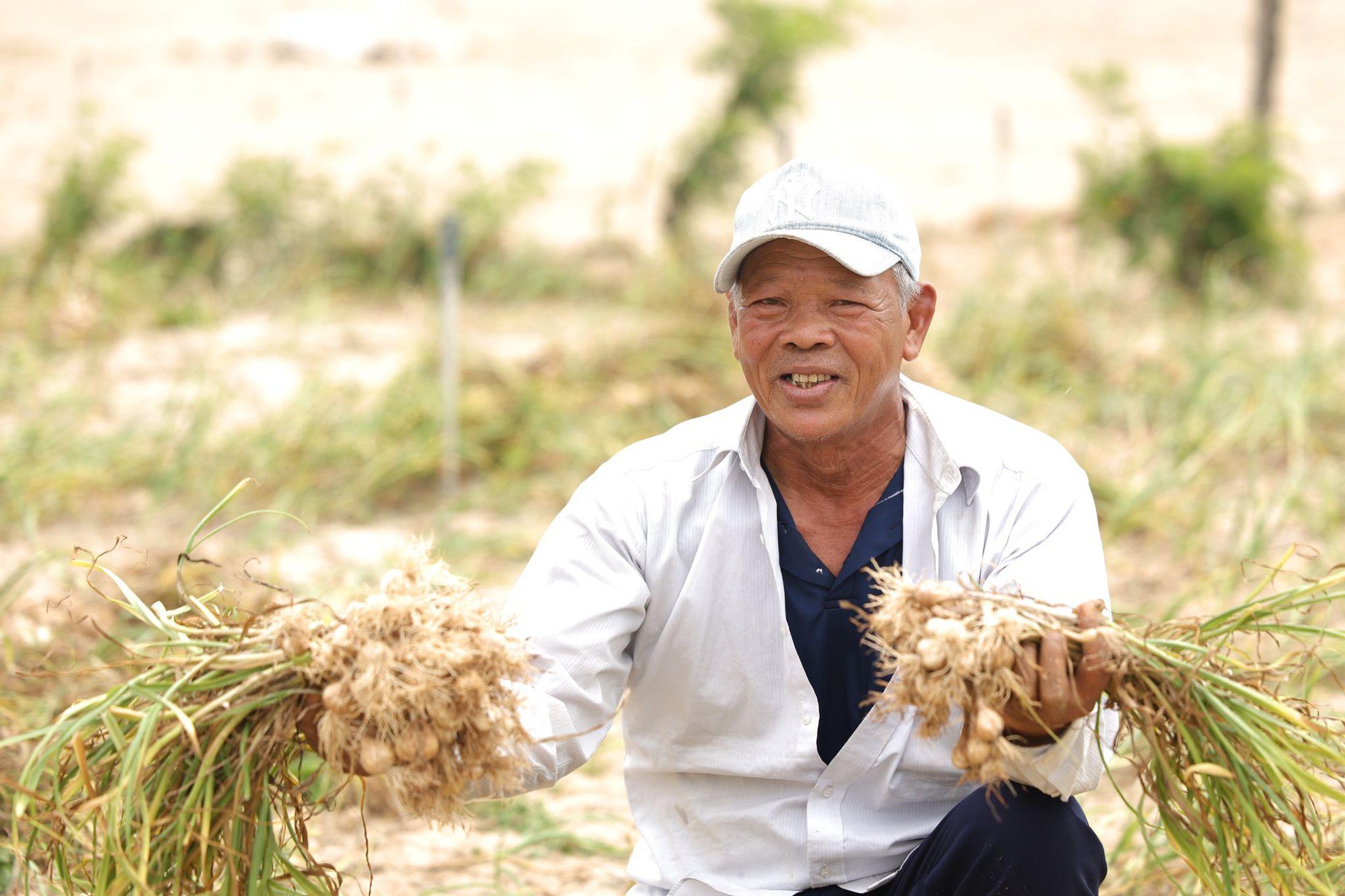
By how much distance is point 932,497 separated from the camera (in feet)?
6.57

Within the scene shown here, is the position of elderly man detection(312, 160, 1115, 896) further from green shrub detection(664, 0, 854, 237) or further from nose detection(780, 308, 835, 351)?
green shrub detection(664, 0, 854, 237)

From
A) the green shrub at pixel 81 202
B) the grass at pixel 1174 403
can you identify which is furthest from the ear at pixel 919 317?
the green shrub at pixel 81 202

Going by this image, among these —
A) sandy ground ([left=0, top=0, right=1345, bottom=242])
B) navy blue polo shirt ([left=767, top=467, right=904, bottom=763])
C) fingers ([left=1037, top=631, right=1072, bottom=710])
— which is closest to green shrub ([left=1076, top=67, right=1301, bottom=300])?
sandy ground ([left=0, top=0, right=1345, bottom=242])

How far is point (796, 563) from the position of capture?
1985 millimetres

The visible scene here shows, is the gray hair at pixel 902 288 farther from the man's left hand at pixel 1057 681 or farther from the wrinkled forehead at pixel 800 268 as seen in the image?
the man's left hand at pixel 1057 681

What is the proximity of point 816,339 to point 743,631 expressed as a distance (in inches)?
16.0

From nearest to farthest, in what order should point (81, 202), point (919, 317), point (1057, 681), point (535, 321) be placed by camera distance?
point (1057, 681) < point (919, 317) < point (535, 321) < point (81, 202)

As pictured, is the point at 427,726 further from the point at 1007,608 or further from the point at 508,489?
the point at 508,489

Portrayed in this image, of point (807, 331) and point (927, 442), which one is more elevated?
point (807, 331)

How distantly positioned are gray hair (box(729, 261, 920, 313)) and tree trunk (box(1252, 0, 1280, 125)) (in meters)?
8.30

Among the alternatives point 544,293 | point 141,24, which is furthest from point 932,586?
point 141,24

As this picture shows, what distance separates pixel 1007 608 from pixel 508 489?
3579 millimetres

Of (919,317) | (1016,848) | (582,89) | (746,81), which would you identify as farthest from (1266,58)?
(1016,848)

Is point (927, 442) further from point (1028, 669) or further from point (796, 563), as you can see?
point (1028, 669)
